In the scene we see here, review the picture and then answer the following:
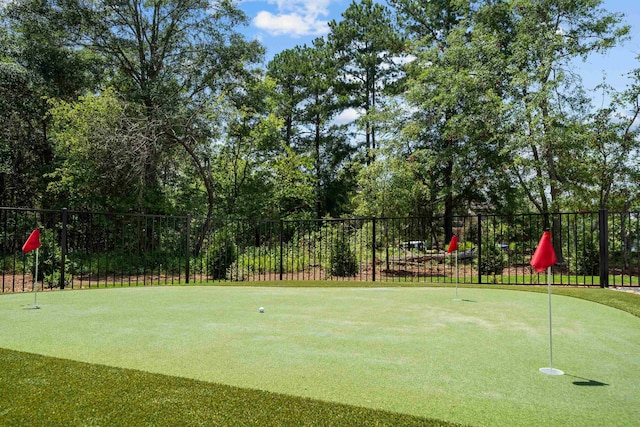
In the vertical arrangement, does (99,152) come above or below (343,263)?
above

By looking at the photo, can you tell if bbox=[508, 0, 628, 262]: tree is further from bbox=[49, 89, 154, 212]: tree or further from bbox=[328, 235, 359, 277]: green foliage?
bbox=[49, 89, 154, 212]: tree

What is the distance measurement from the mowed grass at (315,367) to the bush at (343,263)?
6969 millimetres

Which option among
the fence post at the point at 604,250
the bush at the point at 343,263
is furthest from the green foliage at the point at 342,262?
the fence post at the point at 604,250

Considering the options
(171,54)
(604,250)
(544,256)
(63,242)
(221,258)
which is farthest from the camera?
(171,54)

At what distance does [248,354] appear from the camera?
342cm

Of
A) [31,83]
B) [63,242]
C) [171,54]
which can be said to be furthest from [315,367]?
[31,83]

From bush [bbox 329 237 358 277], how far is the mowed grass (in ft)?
22.9

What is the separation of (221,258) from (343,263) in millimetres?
3499

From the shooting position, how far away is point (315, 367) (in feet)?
10.1

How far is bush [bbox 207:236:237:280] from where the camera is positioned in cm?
1248

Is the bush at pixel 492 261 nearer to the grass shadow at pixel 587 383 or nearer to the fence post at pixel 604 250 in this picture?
the fence post at pixel 604 250

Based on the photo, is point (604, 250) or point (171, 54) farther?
point (171, 54)

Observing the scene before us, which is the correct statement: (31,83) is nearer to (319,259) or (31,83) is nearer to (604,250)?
(319,259)

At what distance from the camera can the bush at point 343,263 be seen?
12.6 meters
